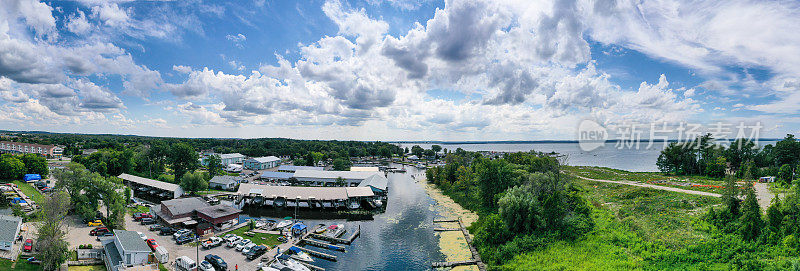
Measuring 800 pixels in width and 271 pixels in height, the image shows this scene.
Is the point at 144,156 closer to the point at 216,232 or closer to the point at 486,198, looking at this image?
the point at 216,232

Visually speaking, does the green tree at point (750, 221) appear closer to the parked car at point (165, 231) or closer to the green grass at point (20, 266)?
the parked car at point (165, 231)

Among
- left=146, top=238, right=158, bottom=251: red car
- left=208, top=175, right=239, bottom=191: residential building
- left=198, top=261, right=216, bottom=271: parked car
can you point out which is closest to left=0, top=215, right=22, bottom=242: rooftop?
left=146, top=238, right=158, bottom=251: red car

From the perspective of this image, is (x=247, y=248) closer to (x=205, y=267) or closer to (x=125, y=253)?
(x=205, y=267)

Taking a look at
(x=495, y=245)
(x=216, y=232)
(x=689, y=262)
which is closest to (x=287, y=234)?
(x=216, y=232)

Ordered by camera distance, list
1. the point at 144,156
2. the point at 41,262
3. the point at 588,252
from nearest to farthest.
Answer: the point at 41,262 < the point at 588,252 < the point at 144,156

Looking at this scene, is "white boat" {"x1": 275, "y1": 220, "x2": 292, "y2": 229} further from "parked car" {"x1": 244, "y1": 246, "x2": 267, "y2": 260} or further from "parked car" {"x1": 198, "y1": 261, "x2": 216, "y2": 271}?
"parked car" {"x1": 198, "y1": 261, "x2": 216, "y2": 271}

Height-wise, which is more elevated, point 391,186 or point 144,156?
point 144,156

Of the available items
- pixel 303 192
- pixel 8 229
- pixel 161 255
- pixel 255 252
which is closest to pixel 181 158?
pixel 303 192
